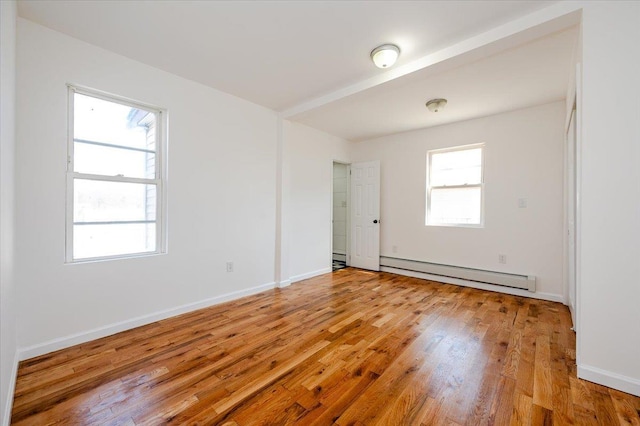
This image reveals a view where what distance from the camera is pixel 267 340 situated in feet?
7.88

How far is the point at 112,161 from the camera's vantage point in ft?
8.60

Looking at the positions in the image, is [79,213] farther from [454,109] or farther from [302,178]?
[454,109]

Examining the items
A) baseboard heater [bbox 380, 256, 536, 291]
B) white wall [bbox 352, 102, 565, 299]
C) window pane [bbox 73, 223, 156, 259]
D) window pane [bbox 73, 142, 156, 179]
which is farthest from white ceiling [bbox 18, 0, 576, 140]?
baseboard heater [bbox 380, 256, 536, 291]

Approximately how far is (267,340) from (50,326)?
176cm

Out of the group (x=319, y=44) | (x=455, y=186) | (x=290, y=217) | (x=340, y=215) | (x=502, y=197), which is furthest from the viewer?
(x=340, y=215)

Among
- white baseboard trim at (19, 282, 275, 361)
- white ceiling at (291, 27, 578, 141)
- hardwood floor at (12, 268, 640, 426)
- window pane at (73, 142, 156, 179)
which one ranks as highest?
white ceiling at (291, 27, 578, 141)

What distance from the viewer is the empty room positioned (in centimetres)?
169

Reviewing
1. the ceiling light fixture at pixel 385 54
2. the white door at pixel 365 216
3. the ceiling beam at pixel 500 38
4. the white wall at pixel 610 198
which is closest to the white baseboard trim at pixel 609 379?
the white wall at pixel 610 198

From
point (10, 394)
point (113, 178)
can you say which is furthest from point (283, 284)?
point (10, 394)

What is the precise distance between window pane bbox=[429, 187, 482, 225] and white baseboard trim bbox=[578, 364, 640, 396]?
2682 millimetres

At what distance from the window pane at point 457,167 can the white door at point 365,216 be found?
41.2 inches

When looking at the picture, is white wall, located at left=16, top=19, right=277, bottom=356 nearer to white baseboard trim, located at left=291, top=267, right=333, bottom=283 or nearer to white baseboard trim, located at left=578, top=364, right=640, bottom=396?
white baseboard trim, located at left=291, top=267, right=333, bottom=283

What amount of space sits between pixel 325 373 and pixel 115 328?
6.72ft

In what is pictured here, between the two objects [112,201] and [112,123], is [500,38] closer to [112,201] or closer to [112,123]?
[112,123]
